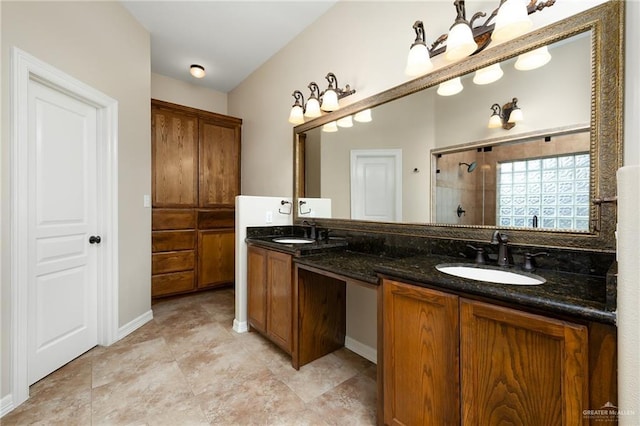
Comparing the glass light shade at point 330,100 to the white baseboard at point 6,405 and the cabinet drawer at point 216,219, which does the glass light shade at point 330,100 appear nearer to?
the cabinet drawer at point 216,219

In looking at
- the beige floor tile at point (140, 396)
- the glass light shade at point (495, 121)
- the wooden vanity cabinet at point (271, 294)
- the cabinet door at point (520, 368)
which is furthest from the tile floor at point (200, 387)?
the glass light shade at point (495, 121)

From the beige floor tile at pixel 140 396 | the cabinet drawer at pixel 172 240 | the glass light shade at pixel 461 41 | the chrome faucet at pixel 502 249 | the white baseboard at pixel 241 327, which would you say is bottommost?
the beige floor tile at pixel 140 396

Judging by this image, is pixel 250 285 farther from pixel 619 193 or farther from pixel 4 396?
pixel 619 193

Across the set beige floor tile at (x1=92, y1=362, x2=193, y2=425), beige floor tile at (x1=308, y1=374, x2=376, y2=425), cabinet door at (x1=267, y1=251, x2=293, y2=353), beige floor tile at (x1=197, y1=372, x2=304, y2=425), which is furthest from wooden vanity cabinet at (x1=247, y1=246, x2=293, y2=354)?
beige floor tile at (x1=92, y1=362, x2=193, y2=425)

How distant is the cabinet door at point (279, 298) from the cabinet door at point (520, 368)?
1.21 meters

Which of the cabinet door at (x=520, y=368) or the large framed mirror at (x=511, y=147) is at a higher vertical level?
the large framed mirror at (x=511, y=147)

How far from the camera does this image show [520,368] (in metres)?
0.88

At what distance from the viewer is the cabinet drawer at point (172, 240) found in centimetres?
319

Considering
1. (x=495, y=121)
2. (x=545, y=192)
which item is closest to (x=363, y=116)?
(x=495, y=121)

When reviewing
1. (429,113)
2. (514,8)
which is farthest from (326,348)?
(514,8)

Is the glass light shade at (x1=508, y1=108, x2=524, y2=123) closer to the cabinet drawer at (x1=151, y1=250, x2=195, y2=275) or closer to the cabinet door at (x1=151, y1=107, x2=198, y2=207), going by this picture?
the cabinet door at (x1=151, y1=107, x2=198, y2=207)

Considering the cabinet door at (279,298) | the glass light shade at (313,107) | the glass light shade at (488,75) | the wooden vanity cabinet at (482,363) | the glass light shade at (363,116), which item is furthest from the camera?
the glass light shade at (313,107)

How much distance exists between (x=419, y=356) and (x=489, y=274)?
1.76 feet

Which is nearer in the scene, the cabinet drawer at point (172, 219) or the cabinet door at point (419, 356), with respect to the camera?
the cabinet door at point (419, 356)
